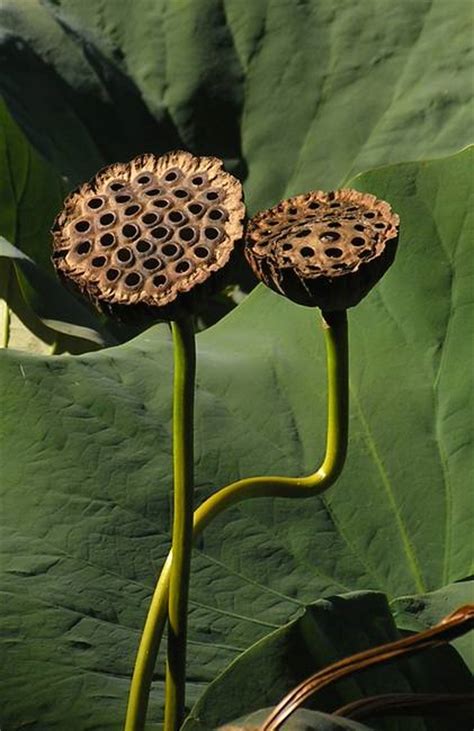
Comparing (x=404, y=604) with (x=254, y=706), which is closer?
(x=254, y=706)

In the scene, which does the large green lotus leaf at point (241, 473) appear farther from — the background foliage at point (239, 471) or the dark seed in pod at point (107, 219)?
the dark seed in pod at point (107, 219)

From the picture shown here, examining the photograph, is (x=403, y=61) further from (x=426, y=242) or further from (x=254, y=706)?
(x=254, y=706)

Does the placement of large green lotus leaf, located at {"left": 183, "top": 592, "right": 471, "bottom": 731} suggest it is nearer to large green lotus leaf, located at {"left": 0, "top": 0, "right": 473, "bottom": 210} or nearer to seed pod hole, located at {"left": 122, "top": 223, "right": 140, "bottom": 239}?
seed pod hole, located at {"left": 122, "top": 223, "right": 140, "bottom": 239}

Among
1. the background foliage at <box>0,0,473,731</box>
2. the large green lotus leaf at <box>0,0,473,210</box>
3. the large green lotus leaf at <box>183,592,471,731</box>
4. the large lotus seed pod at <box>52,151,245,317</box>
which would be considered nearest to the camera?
the large lotus seed pod at <box>52,151,245,317</box>

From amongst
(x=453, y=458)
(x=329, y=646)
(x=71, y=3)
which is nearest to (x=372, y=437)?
(x=453, y=458)

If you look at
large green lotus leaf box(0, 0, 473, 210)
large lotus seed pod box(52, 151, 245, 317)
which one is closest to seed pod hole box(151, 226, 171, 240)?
large lotus seed pod box(52, 151, 245, 317)

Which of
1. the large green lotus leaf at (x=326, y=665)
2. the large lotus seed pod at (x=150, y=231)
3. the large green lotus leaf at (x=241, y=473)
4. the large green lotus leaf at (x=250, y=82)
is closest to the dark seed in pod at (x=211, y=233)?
the large lotus seed pod at (x=150, y=231)

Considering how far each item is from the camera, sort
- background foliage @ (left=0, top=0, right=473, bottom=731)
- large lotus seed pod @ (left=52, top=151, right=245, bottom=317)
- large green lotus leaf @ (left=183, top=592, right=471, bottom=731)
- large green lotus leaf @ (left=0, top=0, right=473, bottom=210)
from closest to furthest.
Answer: large lotus seed pod @ (left=52, top=151, right=245, bottom=317) < large green lotus leaf @ (left=183, top=592, right=471, bottom=731) < background foliage @ (left=0, top=0, right=473, bottom=731) < large green lotus leaf @ (left=0, top=0, right=473, bottom=210)
